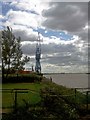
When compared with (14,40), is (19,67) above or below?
below

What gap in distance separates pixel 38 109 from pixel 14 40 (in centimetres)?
2582

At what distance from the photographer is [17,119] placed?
9734 mm

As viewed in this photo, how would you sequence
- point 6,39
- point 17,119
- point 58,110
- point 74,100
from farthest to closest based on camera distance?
1. point 6,39
2. point 74,100
3. point 58,110
4. point 17,119

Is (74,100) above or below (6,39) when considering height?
below

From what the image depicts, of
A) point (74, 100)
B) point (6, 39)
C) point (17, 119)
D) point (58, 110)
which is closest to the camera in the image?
point (17, 119)

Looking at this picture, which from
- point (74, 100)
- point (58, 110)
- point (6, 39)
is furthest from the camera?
point (6, 39)

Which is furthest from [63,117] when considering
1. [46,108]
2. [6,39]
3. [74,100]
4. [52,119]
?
[6,39]

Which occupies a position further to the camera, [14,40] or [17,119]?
[14,40]

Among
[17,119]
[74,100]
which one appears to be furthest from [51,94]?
[17,119]

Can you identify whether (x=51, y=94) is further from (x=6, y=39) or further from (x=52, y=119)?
(x=6, y=39)

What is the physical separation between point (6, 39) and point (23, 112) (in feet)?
85.3

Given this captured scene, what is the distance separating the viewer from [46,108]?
11.0 metres

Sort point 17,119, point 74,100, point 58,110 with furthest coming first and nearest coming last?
point 74,100 → point 58,110 → point 17,119

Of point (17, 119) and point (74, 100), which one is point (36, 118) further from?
point (74, 100)
